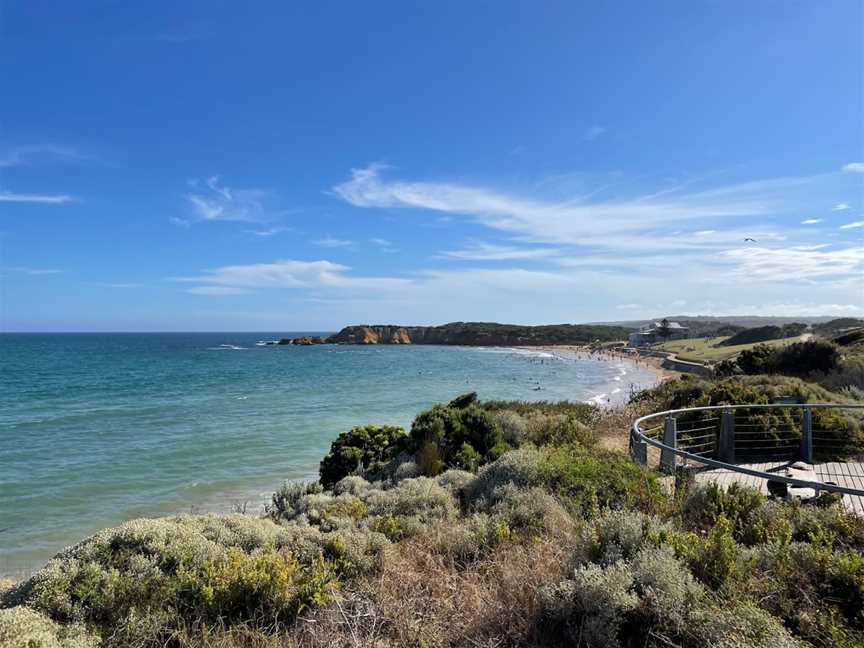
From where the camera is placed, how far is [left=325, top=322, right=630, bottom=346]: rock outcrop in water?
12838cm

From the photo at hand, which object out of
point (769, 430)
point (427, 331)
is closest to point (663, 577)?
point (769, 430)

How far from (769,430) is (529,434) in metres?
4.75

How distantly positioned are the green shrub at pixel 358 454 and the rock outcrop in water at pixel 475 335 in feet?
381

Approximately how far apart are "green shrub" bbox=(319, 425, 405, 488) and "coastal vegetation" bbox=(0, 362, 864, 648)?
493 cm

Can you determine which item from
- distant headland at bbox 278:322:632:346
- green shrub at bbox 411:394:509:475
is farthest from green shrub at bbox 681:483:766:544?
distant headland at bbox 278:322:632:346

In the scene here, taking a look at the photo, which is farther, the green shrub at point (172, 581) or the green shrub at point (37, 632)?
the green shrub at point (172, 581)

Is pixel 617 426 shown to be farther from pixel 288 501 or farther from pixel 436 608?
pixel 436 608

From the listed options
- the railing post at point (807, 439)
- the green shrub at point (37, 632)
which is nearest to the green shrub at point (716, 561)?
the green shrub at point (37, 632)

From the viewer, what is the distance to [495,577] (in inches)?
Answer: 166

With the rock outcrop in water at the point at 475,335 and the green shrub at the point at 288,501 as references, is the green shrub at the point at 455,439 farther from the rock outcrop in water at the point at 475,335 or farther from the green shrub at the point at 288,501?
the rock outcrop in water at the point at 475,335

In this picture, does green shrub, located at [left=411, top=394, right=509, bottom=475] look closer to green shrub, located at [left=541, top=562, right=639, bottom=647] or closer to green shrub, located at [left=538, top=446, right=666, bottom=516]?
green shrub, located at [left=538, top=446, right=666, bottom=516]

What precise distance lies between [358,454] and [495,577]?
7.88 meters

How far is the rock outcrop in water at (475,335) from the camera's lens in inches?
5054

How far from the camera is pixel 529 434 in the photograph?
1078 cm
